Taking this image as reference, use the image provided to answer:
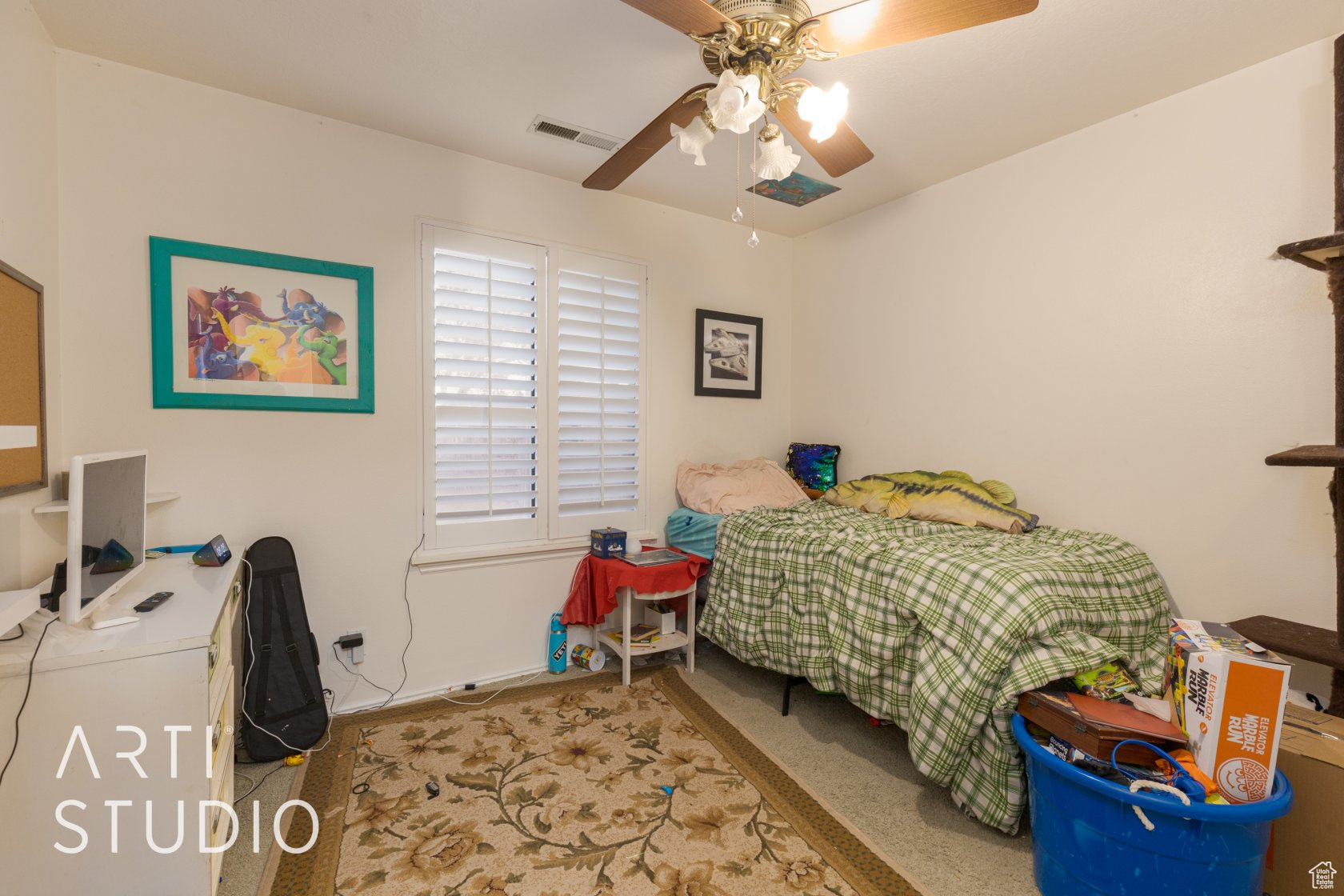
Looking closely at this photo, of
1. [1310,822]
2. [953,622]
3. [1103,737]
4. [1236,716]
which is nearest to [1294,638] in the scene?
[1310,822]

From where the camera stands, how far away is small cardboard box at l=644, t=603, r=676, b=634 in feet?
9.92

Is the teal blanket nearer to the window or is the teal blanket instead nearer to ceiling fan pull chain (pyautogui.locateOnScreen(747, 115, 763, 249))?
the window

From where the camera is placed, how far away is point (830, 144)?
5.96 ft

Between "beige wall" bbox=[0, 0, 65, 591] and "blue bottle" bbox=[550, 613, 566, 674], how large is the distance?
1877mm

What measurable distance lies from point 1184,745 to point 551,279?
2898 mm

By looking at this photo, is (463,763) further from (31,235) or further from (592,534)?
(31,235)

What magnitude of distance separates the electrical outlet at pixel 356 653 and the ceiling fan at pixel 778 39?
7.73 feet

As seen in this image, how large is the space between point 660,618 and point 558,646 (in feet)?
1.79

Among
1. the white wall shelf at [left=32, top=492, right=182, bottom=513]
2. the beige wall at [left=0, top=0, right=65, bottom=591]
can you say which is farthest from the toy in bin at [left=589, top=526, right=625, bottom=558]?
the beige wall at [left=0, top=0, right=65, bottom=591]

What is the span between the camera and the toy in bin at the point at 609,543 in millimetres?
2965

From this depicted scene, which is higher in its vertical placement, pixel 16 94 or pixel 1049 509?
pixel 16 94

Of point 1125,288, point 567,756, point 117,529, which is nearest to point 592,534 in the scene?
point 567,756

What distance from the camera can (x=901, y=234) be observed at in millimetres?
3166

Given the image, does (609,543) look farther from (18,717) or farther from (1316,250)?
(1316,250)
